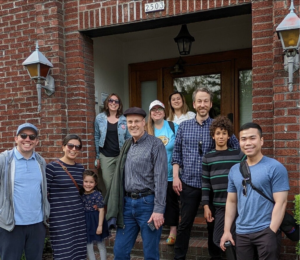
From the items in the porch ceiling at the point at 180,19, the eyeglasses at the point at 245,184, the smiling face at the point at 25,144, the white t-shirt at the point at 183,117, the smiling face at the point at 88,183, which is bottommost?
the smiling face at the point at 88,183

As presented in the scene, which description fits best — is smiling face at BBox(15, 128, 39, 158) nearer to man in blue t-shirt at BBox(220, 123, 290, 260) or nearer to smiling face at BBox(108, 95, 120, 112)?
smiling face at BBox(108, 95, 120, 112)

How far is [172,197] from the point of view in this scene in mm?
3844

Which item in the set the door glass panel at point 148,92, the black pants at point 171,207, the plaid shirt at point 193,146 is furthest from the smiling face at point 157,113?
the door glass panel at point 148,92

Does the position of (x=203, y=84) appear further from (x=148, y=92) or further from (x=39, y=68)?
(x=39, y=68)

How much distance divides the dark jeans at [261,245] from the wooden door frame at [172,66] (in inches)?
130

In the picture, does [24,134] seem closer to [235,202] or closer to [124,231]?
[124,231]

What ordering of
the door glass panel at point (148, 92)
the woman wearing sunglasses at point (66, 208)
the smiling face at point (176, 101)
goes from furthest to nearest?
the door glass panel at point (148, 92) < the smiling face at point (176, 101) < the woman wearing sunglasses at point (66, 208)

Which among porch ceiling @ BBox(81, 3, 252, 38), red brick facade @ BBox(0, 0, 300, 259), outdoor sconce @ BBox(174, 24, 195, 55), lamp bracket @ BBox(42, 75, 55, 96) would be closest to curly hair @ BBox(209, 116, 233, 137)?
red brick facade @ BBox(0, 0, 300, 259)

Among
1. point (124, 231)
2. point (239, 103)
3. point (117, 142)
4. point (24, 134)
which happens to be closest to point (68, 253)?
point (124, 231)

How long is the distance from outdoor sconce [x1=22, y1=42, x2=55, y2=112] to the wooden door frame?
2.28m

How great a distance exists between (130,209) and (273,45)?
218 cm

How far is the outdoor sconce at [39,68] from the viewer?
14.0ft

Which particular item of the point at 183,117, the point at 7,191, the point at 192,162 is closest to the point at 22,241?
the point at 7,191

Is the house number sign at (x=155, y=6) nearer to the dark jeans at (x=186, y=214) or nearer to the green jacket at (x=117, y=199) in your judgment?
the green jacket at (x=117, y=199)
